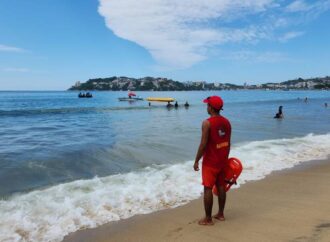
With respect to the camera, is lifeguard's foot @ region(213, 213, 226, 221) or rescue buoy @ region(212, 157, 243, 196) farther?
lifeguard's foot @ region(213, 213, 226, 221)

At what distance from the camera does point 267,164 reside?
458 inches

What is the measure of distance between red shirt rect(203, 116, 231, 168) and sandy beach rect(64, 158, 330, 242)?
42.0 inches

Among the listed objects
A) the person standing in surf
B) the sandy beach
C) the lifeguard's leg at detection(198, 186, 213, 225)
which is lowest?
the sandy beach

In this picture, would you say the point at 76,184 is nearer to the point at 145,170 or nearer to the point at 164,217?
the point at 145,170

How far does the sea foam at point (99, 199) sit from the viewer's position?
619cm

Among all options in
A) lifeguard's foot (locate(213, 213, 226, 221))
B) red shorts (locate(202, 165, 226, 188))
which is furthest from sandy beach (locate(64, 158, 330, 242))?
red shorts (locate(202, 165, 226, 188))

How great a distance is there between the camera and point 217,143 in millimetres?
5668

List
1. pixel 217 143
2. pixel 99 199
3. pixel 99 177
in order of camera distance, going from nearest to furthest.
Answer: pixel 217 143, pixel 99 199, pixel 99 177

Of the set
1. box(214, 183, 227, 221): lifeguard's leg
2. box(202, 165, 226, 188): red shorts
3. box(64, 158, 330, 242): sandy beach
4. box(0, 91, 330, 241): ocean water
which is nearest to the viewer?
box(64, 158, 330, 242): sandy beach

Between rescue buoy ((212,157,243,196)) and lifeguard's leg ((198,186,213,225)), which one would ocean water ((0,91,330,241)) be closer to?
lifeguard's leg ((198,186,213,225))

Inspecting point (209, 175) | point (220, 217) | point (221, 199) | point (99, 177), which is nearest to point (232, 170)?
point (209, 175)

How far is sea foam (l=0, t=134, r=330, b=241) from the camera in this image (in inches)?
244

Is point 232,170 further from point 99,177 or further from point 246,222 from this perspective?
point 99,177

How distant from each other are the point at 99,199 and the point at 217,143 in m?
3.28
